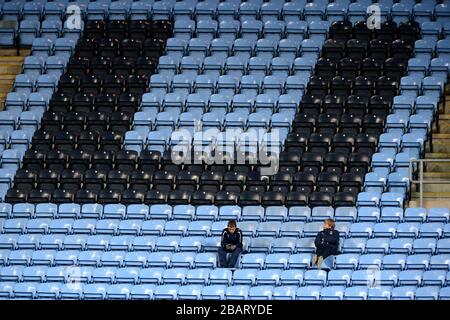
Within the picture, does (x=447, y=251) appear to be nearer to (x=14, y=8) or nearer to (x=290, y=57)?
(x=290, y=57)

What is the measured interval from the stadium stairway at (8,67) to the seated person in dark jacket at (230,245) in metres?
6.90

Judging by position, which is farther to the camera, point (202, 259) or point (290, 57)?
point (290, 57)

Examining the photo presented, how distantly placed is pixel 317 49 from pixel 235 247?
19.7 feet

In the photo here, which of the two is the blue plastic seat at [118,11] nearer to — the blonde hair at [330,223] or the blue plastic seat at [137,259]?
the blue plastic seat at [137,259]

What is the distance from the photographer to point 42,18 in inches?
A: 1093

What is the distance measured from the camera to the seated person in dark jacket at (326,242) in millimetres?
20922

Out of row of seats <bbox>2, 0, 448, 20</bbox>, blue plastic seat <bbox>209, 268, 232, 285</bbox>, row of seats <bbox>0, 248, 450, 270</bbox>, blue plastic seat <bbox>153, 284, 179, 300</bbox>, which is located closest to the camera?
blue plastic seat <bbox>153, 284, 179, 300</bbox>

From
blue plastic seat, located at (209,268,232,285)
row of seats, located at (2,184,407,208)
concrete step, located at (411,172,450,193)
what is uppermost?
concrete step, located at (411,172,450,193)

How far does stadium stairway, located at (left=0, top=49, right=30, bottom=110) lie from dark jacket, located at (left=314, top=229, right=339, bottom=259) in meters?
7.89

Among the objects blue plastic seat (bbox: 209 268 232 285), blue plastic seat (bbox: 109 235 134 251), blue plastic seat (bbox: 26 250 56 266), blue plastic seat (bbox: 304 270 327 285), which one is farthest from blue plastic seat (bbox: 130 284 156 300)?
blue plastic seat (bbox: 304 270 327 285)

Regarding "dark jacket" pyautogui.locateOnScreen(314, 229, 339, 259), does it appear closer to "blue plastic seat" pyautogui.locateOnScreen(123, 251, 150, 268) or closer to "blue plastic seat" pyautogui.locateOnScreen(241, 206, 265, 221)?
"blue plastic seat" pyautogui.locateOnScreen(241, 206, 265, 221)

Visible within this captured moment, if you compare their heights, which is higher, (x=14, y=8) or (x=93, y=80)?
(x=14, y=8)

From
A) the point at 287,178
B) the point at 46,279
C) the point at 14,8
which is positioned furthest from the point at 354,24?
the point at 46,279

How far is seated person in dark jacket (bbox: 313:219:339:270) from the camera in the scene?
824 inches
